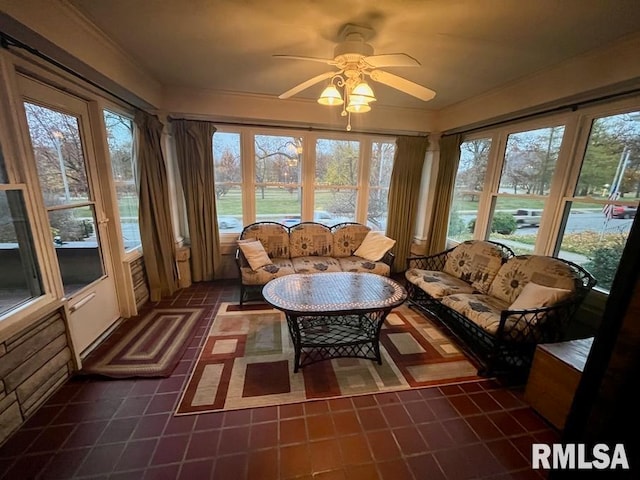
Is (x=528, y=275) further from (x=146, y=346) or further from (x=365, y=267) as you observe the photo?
(x=146, y=346)

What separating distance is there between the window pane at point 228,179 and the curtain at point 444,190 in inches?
113

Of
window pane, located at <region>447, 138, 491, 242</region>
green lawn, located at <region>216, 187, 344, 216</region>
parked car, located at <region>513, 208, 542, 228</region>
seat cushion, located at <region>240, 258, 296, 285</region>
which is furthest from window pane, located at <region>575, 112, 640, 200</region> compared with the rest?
seat cushion, located at <region>240, 258, 296, 285</region>

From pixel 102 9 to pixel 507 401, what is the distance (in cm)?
365

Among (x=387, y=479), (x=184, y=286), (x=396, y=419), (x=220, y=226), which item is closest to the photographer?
→ (x=387, y=479)

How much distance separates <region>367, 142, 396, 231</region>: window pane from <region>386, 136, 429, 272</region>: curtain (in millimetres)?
150

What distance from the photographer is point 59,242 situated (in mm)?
2014

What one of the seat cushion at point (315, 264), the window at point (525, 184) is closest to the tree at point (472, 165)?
the window at point (525, 184)

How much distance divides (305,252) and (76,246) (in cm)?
233

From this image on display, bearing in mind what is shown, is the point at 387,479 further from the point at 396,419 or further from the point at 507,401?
the point at 507,401

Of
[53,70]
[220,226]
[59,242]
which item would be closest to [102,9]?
[53,70]

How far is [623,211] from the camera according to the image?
207 centimetres

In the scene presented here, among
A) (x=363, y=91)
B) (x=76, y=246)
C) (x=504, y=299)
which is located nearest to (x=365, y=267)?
(x=504, y=299)

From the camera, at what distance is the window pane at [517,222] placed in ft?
9.18

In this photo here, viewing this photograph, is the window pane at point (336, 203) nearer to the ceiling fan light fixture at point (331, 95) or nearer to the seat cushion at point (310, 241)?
the seat cushion at point (310, 241)
